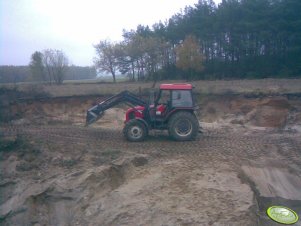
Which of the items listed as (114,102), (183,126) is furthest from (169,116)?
(114,102)

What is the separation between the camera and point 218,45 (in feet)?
124

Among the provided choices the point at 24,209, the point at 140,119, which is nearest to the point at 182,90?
the point at 140,119

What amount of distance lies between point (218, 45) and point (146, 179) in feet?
102

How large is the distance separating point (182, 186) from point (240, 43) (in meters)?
28.8

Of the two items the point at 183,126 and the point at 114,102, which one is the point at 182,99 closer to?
the point at 183,126

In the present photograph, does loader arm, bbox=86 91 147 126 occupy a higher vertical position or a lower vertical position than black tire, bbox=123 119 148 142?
higher

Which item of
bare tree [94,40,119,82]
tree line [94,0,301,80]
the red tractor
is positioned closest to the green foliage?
tree line [94,0,301,80]

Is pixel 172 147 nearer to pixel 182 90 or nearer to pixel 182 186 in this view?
pixel 182 90

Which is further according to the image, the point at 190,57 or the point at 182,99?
the point at 190,57

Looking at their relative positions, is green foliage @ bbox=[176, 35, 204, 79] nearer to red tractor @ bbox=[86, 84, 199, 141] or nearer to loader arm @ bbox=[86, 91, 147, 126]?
loader arm @ bbox=[86, 91, 147, 126]

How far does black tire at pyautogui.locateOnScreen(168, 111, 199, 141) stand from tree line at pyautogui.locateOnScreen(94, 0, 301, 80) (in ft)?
68.2

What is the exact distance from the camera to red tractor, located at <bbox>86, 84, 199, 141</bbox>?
1243cm

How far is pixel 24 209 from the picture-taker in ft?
27.2

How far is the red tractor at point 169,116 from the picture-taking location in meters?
12.4
